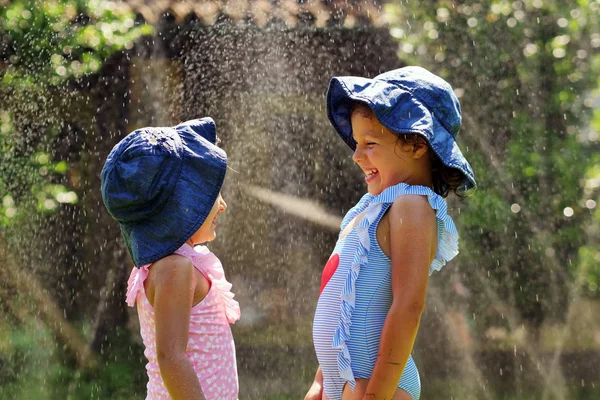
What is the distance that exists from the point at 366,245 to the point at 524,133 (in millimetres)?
3526

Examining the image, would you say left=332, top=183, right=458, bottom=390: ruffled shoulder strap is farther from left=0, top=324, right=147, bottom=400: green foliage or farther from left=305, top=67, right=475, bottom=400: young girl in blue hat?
left=0, top=324, right=147, bottom=400: green foliage

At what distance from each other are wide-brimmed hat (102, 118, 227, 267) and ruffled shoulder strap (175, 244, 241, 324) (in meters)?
0.06

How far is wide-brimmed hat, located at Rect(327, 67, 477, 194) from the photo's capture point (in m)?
1.96

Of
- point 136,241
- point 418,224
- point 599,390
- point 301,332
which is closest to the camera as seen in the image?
point 418,224

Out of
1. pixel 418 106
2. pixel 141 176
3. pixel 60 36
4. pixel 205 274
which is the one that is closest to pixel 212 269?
pixel 205 274

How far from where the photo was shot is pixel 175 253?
205cm

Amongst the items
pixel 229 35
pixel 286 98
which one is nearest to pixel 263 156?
pixel 286 98

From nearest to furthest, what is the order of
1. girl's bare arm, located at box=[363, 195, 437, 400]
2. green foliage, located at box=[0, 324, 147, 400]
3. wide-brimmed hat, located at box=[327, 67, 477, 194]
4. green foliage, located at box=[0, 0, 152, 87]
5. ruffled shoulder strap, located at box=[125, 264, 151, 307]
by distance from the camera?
girl's bare arm, located at box=[363, 195, 437, 400], wide-brimmed hat, located at box=[327, 67, 477, 194], ruffled shoulder strap, located at box=[125, 264, 151, 307], green foliage, located at box=[0, 324, 147, 400], green foliage, located at box=[0, 0, 152, 87]

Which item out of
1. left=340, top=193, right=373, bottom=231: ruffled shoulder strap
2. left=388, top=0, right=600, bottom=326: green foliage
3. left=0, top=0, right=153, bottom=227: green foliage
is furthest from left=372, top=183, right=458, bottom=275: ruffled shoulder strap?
left=0, top=0, right=153, bottom=227: green foliage

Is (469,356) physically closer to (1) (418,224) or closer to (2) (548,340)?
(2) (548,340)

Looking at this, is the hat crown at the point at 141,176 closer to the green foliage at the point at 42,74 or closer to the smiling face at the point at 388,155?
the smiling face at the point at 388,155

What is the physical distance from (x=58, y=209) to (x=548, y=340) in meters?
3.19

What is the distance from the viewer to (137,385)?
16.7 ft

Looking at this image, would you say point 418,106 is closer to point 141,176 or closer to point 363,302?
point 363,302
